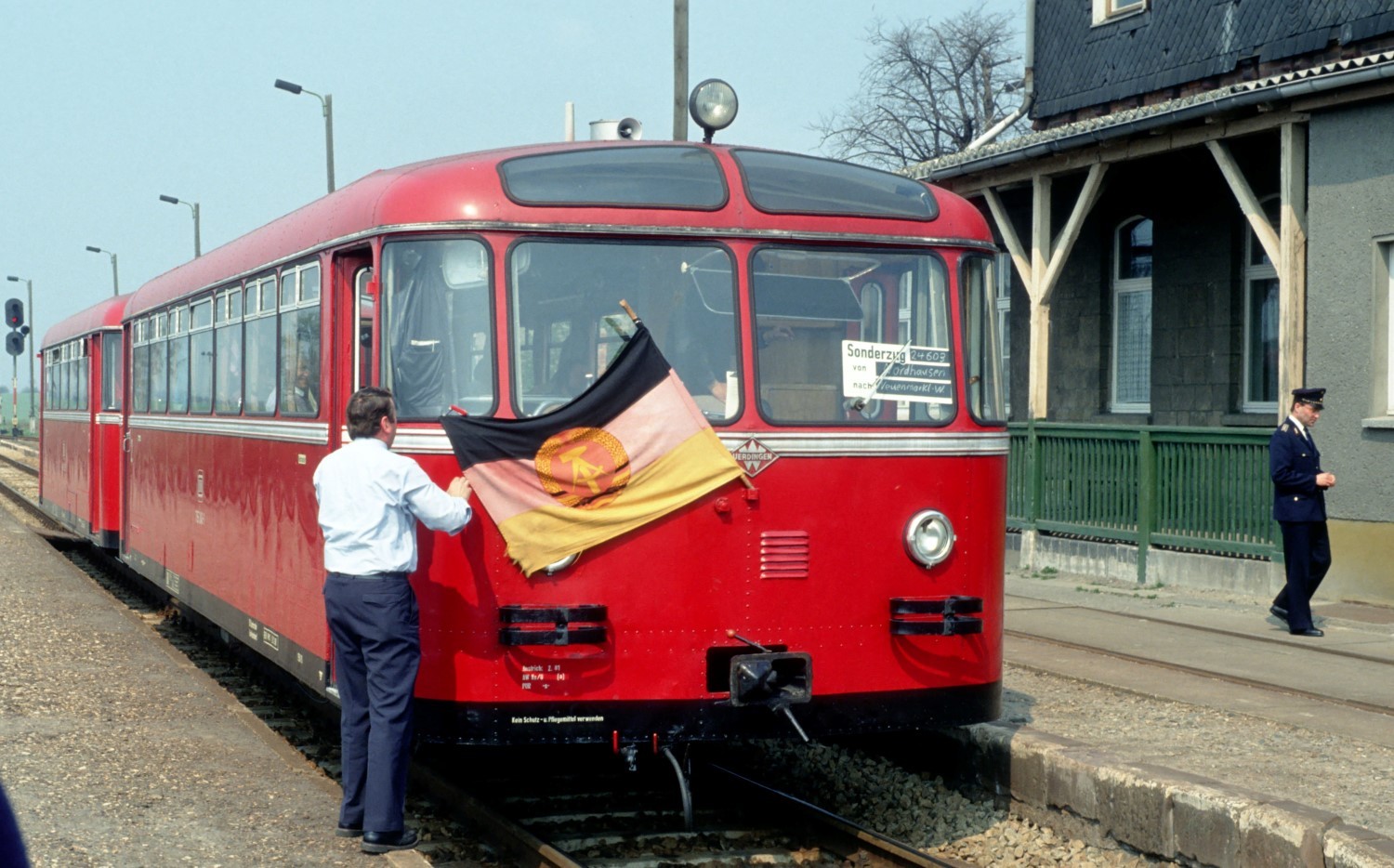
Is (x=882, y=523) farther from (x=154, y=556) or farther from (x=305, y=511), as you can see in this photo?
(x=154, y=556)

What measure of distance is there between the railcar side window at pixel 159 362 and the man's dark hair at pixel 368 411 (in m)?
6.77

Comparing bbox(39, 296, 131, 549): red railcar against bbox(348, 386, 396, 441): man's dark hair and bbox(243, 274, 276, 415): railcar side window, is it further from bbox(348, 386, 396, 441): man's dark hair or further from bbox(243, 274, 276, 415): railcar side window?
bbox(348, 386, 396, 441): man's dark hair

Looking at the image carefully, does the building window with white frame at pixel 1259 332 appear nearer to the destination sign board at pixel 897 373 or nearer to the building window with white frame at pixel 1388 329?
the building window with white frame at pixel 1388 329

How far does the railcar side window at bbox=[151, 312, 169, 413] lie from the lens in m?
12.9

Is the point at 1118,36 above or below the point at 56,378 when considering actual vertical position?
above

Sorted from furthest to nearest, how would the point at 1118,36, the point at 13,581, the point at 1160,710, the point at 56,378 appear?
the point at 56,378 < the point at 1118,36 < the point at 13,581 < the point at 1160,710

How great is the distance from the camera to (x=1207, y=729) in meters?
8.55

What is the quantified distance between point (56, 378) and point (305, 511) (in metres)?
15.0

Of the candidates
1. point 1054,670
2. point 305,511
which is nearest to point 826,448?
point 305,511

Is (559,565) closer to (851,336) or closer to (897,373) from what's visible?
(851,336)

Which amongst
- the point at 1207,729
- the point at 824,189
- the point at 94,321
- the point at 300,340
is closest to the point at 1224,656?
the point at 1207,729

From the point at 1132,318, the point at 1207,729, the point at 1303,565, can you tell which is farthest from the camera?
the point at 1132,318

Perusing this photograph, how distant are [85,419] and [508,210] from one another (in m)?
13.2

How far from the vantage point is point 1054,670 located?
10578 mm
